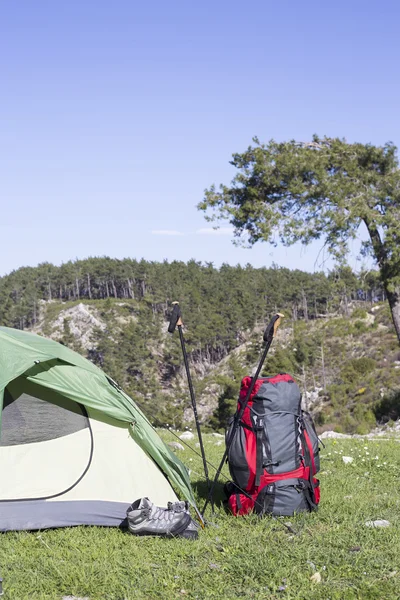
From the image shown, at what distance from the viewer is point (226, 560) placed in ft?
15.8

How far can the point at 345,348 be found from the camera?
208 ft

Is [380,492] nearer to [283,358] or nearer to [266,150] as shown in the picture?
[266,150]

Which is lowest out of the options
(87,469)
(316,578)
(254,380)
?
(316,578)

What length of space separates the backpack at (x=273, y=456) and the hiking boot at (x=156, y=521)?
2.16 feet

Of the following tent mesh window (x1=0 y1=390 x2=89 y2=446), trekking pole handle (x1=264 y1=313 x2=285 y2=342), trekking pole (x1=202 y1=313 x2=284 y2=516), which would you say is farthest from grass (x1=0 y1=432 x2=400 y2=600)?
trekking pole handle (x1=264 y1=313 x2=285 y2=342)

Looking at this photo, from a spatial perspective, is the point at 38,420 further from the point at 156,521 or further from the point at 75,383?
the point at 156,521

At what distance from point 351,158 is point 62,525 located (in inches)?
581

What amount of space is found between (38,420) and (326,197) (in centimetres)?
1279

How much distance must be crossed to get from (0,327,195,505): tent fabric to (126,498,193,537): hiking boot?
1.69 ft

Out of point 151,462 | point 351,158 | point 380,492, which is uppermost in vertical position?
point 351,158

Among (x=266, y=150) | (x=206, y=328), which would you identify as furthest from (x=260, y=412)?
(x=206, y=328)

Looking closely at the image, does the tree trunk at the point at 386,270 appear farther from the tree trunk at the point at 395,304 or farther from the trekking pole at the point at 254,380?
the trekking pole at the point at 254,380

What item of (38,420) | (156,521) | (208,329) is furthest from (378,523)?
(208,329)

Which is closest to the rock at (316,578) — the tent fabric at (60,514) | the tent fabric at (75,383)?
the tent fabric at (75,383)
